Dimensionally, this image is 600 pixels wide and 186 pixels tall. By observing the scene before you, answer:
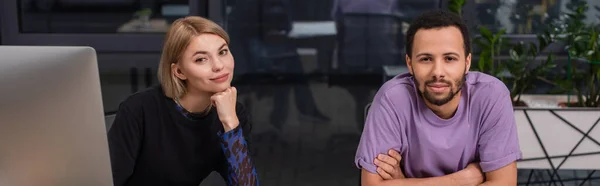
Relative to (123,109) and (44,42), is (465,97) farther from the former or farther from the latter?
(44,42)

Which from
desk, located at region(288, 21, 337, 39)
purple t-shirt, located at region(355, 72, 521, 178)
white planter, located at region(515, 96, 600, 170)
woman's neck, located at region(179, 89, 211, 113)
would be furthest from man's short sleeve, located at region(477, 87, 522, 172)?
desk, located at region(288, 21, 337, 39)

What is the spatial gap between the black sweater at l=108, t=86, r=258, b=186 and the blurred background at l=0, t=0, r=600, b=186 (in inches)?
81.6

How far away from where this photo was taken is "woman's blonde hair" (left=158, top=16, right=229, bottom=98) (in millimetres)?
1560

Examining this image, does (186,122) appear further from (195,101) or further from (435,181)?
(435,181)

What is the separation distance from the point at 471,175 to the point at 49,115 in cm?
97

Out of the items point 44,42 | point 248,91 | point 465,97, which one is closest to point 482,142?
point 465,97

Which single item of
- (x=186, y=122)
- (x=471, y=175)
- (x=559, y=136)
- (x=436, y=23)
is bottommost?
(x=559, y=136)

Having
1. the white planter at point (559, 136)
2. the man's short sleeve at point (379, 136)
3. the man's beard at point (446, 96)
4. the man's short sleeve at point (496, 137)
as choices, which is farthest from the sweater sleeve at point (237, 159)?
the white planter at point (559, 136)

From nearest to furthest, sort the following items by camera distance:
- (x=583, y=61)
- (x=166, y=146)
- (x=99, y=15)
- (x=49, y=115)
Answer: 1. (x=49, y=115)
2. (x=166, y=146)
3. (x=583, y=61)
4. (x=99, y=15)

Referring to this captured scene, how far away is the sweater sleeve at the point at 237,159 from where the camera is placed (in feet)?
5.24

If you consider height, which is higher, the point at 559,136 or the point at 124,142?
the point at 124,142

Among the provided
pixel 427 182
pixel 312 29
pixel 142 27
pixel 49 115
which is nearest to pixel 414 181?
pixel 427 182

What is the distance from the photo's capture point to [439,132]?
5.33 ft

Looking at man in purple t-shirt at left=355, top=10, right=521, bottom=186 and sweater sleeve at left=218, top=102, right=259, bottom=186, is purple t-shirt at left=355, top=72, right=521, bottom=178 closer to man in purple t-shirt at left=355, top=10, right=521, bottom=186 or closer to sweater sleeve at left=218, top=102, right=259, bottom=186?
man in purple t-shirt at left=355, top=10, right=521, bottom=186
